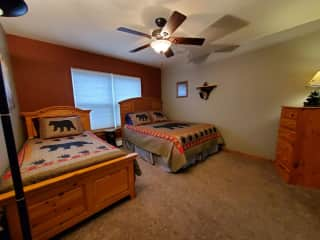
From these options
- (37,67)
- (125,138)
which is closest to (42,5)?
(37,67)

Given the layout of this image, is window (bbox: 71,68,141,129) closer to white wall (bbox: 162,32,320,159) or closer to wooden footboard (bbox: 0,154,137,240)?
white wall (bbox: 162,32,320,159)

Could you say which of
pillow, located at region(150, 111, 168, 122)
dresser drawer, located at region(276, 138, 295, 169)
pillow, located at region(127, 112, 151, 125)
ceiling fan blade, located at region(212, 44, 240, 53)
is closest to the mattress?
pillow, located at region(127, 112, 151, 125)

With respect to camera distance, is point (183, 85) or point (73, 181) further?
point (183, 85)

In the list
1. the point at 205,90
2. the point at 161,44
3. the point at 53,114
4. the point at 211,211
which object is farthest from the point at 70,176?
the point at 205,90

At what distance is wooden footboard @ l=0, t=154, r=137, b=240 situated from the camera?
1118mm

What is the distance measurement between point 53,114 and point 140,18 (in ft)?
7.56

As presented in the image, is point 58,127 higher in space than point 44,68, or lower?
lower

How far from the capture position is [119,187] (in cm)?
165

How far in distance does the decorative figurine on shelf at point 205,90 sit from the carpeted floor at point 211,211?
1975 mm

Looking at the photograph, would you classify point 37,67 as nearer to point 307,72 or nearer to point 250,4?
point 250,4

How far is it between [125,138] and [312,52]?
147 inches

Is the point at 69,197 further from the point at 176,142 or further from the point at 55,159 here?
the point at 176,142

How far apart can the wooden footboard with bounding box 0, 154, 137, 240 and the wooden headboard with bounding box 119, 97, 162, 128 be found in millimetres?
2283

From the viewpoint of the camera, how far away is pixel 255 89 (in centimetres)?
280
